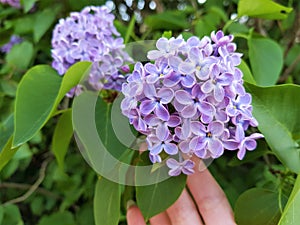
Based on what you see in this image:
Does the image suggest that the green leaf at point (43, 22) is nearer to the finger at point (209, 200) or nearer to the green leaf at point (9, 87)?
the green leaf at point (9, 87)

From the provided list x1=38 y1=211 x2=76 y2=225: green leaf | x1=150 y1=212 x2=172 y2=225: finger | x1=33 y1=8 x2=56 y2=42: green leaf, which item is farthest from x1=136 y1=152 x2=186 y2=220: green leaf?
x1=33 y1=8 x2=56 y2=42: green leaf

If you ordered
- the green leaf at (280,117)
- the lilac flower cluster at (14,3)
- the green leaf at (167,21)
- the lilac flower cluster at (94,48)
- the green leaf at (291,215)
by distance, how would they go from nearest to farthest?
the green leaf at (291,215), the green leaf at (280,117), the lilac flower cluster at (94,48), the green leaf at (167,21), the lilac flower cluster at (14,3)

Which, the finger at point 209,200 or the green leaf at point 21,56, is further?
the green leaf at point 21,56

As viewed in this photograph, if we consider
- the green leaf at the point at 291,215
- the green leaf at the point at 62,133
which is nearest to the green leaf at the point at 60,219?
the green leaf at the point at 62,133

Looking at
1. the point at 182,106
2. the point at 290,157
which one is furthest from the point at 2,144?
the point at 290,157

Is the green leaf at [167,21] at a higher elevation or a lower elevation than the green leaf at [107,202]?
lower

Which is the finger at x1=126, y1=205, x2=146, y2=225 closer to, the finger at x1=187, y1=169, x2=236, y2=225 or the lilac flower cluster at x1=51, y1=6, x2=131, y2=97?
the finger at x1=187, y1=169, x2=236, y2=225

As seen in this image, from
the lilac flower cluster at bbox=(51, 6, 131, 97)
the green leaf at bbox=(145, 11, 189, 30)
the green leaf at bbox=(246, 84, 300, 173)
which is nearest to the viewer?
the green leaf at bbox=(246, 84, 300, 173)
